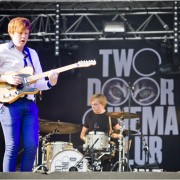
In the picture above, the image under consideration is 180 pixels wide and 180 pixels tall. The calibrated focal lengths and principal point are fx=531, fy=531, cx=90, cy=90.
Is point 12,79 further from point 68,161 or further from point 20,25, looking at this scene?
point 68,161

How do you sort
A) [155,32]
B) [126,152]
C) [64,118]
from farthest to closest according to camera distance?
[64,118] < [155,32] < [126,152]

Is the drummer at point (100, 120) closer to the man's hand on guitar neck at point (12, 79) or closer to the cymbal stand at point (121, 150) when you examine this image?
the cymbal stand at point (121, 150)

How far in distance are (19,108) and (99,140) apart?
3.78m

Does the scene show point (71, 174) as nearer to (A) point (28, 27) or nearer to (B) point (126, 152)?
(A) point (28, 27)

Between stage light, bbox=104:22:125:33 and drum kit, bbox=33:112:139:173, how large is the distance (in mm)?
1913

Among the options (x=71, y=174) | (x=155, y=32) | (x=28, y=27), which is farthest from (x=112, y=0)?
(x=71, y=174)

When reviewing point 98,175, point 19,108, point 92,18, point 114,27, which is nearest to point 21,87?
point 19,108

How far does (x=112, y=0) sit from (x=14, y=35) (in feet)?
15.8

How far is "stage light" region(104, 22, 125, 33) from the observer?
32.1 ft

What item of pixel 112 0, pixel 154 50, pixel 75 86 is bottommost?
pixel 75 86

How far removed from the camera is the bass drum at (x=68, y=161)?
8.23 m

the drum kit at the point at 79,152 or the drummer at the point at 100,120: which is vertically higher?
the drummer at the point at 100,120

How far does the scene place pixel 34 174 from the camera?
3.42 meters

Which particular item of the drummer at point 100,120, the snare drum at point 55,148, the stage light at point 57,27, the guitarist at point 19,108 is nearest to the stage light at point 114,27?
the stage light at point 57,27
